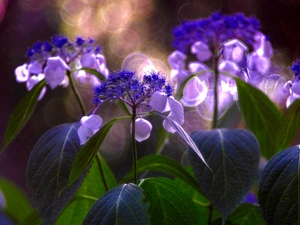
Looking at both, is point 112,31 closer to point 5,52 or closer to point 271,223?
point 5,52

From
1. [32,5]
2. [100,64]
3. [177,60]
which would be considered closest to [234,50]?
[177,60]

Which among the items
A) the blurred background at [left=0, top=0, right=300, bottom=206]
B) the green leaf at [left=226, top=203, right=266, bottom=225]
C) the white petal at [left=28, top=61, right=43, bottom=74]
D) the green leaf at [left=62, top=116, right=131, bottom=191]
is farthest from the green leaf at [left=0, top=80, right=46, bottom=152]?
the blurred background at [left=0, top=0, right=300, bottom=206]

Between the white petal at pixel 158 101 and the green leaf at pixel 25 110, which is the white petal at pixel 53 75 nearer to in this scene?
the green leaf at pixel 25 110

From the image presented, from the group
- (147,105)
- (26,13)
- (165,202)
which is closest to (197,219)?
(165,202)

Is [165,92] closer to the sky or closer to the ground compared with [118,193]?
closer to the sky

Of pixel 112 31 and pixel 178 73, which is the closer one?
pixel 178 73

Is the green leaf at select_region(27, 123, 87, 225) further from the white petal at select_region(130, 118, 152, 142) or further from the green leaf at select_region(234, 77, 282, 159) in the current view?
the green leaf at select_region(234, 77, 282, 159)

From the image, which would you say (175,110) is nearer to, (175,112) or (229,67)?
(175,112)
